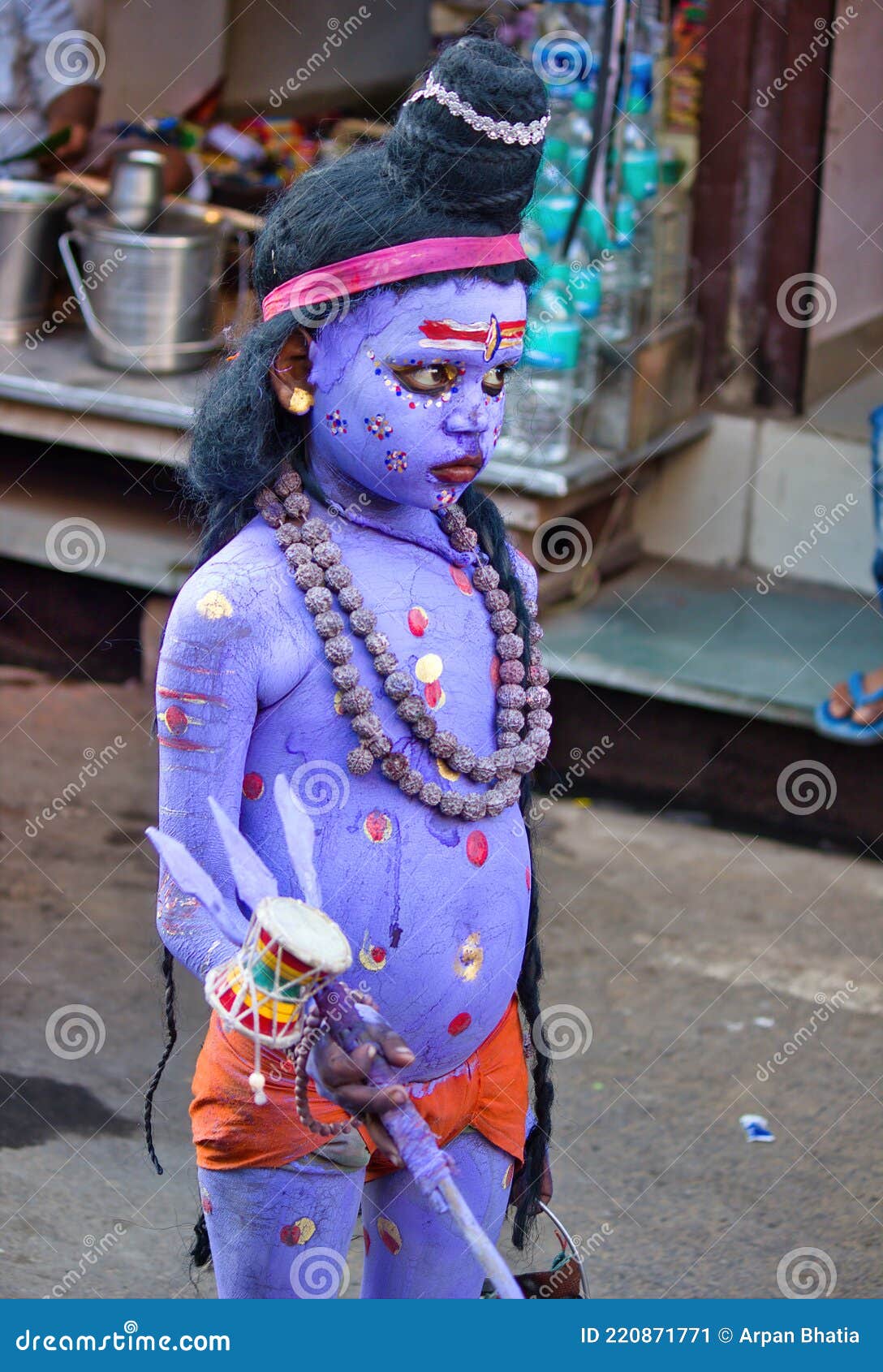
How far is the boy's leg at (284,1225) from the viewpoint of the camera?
206 centimetres

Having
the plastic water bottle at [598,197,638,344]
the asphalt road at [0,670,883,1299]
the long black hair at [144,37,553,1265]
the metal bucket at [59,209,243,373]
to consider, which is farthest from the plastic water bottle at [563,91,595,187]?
the long black hair at [144,37,553,1265]

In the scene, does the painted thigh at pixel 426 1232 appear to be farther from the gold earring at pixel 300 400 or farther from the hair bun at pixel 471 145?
the hair bun at pixel 471 145

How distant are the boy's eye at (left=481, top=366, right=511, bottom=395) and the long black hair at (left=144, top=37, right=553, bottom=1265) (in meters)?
0.10

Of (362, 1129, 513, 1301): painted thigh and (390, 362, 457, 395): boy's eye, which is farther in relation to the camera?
(362, 1129, 513, 1301): painted thigh

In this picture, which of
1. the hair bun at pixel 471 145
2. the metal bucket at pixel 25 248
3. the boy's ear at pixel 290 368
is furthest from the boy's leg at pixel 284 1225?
the metal bucket at pixel 25 248

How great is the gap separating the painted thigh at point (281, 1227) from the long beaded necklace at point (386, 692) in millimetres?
460

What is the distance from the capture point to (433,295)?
6.56ft

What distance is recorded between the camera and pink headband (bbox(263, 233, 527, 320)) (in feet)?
6.51

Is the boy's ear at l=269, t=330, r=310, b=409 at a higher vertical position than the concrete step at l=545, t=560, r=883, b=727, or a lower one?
higher

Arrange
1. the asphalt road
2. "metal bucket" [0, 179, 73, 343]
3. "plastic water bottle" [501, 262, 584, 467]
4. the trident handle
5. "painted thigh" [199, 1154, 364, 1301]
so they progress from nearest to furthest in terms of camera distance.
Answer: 1. the trident handle
2. "painted thigh" [199, 1154, 364, 1301]
3. the asphalt road
4. "plastic water bottle" [501, 262, 584, 467]
5. "metal bucket" [0, 179, 73, 343]

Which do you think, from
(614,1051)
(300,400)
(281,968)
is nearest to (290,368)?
(300,400)

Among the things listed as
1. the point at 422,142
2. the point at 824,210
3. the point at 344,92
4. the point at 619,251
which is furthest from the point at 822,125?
the point at 422,142

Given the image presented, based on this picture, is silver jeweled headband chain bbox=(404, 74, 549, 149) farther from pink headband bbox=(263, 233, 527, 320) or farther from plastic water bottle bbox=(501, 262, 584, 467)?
plastic water bottle bbox=(501, 262, 584, 467)

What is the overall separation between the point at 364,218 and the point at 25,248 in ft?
15.0
